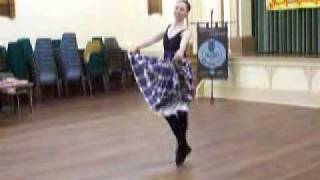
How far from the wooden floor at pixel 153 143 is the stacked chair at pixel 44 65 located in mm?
928

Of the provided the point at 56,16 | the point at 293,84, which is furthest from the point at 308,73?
the point at 56,16

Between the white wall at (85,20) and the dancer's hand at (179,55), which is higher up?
the white wall at (85,20)

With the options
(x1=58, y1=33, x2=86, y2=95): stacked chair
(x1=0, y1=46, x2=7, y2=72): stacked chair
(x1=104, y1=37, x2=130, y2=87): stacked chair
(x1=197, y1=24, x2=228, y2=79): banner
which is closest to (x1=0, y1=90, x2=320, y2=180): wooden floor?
(x1=197, y1=24, x2=228, y2=79): banner

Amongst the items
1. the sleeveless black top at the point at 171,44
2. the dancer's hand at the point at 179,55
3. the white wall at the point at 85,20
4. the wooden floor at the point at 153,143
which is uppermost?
the white wall at the point at 85,20

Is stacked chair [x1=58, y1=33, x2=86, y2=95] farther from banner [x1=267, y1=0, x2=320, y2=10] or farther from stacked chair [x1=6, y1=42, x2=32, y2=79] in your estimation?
banner [x1=267, y1=0, x2=320, y2=10]

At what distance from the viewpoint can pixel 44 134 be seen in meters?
7.03

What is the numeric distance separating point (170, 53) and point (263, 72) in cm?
419

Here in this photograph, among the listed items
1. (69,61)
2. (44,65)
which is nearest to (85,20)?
(69,61)

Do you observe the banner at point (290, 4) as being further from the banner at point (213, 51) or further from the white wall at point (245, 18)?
the banner at point (213, 51)

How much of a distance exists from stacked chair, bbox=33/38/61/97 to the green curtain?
133 inches

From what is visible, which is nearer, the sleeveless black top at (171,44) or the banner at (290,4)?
the sleeveless black top at (171,44)

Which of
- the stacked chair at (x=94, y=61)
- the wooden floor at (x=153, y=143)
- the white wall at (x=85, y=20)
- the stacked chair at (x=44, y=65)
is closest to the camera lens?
the wooden floor at (x=153, y=143)

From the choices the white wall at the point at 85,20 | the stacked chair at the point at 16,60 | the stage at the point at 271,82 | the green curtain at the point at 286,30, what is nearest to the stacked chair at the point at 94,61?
the white wall at the point at 85,20

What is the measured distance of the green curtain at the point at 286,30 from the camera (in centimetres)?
966
